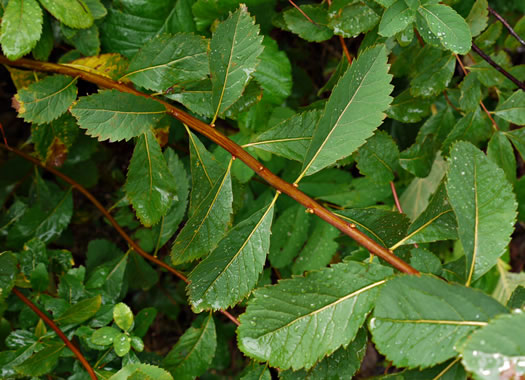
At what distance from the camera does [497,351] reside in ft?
2.28

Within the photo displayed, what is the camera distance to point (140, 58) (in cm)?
123

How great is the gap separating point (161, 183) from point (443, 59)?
958 mm

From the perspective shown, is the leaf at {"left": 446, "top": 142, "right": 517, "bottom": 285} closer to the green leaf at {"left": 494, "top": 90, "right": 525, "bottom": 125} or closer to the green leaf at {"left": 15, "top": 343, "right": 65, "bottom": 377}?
the green leaf at {"left": 494, "top": 90, "right": 525, "bottom": 125}

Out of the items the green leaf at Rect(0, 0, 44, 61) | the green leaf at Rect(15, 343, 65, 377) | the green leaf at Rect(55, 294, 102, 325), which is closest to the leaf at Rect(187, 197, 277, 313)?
the green leaf at Rect(55, 294, 102, 325)

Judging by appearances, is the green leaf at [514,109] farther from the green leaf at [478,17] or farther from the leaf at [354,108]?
the leaf at [354,108]

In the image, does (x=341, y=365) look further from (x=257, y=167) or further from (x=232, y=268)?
(x=257, y=167)

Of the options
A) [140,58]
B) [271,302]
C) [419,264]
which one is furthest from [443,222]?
[140,58]

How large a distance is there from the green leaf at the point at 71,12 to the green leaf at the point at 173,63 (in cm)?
26

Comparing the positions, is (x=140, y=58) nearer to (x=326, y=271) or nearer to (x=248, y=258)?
(x=248, y=258)

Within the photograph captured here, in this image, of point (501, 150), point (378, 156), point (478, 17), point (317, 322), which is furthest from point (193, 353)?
point (478, 17)

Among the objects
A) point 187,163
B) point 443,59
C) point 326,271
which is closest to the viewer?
point 326,271

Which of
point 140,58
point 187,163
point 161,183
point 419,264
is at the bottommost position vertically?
point 187,163

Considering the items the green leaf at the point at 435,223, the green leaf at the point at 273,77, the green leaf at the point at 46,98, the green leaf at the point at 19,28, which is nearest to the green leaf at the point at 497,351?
the green leaf at the point at 435,223

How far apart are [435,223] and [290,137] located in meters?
0.41
